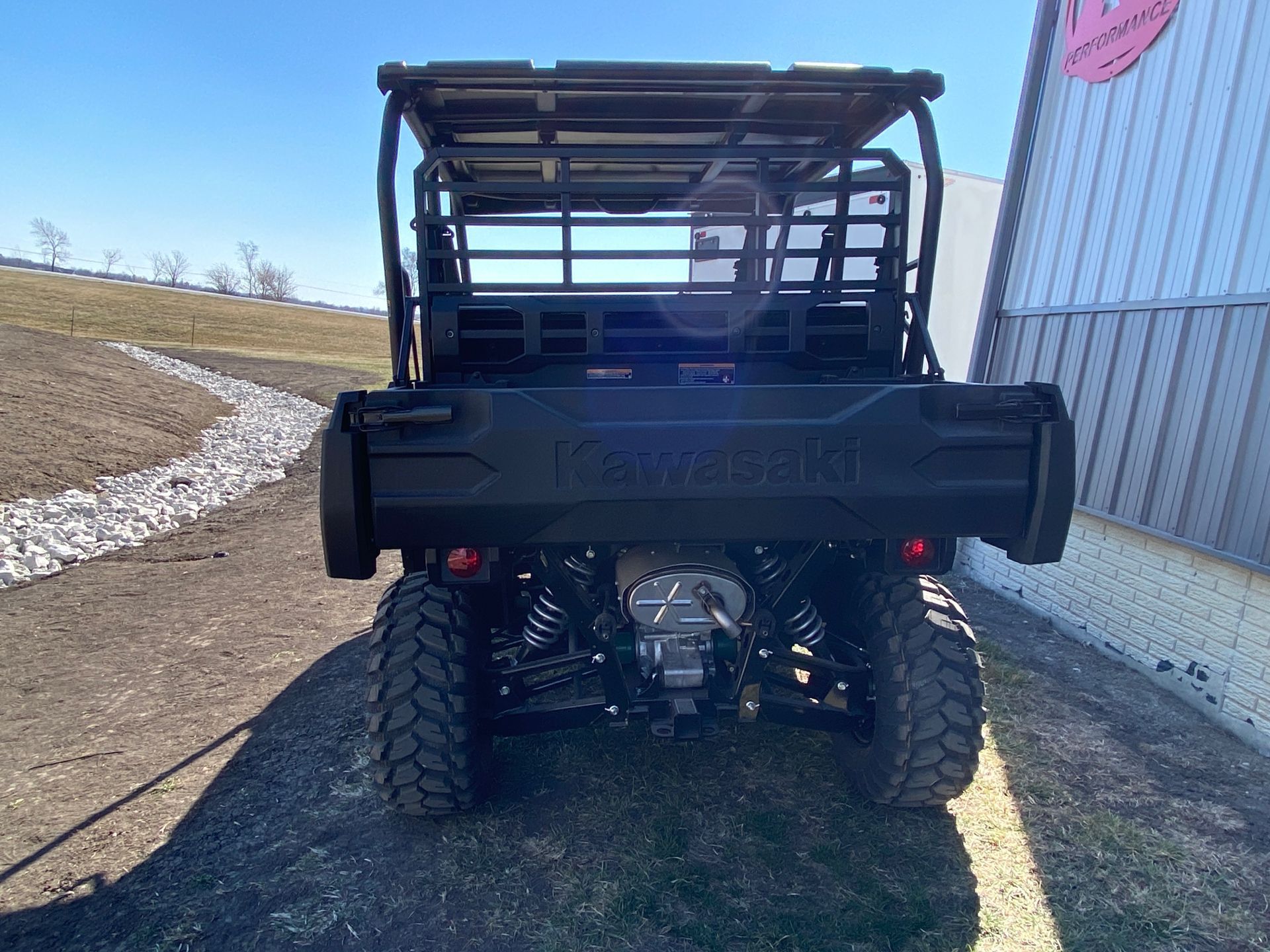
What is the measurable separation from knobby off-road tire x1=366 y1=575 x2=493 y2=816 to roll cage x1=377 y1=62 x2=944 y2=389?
854 millimetres

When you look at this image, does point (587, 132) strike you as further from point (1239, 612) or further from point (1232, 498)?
point (1239, 612)

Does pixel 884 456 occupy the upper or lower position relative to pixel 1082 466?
upper

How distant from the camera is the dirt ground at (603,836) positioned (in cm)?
244

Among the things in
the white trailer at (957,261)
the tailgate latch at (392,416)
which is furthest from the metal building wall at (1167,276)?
the tailgate latch at (392,416)

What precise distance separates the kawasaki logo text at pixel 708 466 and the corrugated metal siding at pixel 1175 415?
8.64ft

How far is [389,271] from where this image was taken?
285cm

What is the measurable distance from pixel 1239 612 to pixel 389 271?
4.11 meters

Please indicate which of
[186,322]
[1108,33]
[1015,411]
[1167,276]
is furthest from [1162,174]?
[186,322]

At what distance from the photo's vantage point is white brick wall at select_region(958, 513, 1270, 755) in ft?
12.4

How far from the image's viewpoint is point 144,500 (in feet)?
26.0

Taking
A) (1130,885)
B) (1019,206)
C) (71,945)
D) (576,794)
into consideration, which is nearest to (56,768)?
(71,945)

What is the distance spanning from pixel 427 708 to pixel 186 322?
142ft

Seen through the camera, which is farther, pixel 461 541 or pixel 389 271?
pixel 389 271

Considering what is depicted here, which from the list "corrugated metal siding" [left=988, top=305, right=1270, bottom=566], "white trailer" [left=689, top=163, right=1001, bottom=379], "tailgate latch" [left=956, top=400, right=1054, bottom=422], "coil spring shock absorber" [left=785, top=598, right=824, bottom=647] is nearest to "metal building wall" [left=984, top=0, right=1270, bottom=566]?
"corrugated metal siding" [left=988, top=305, right=1270, bottom=566]
